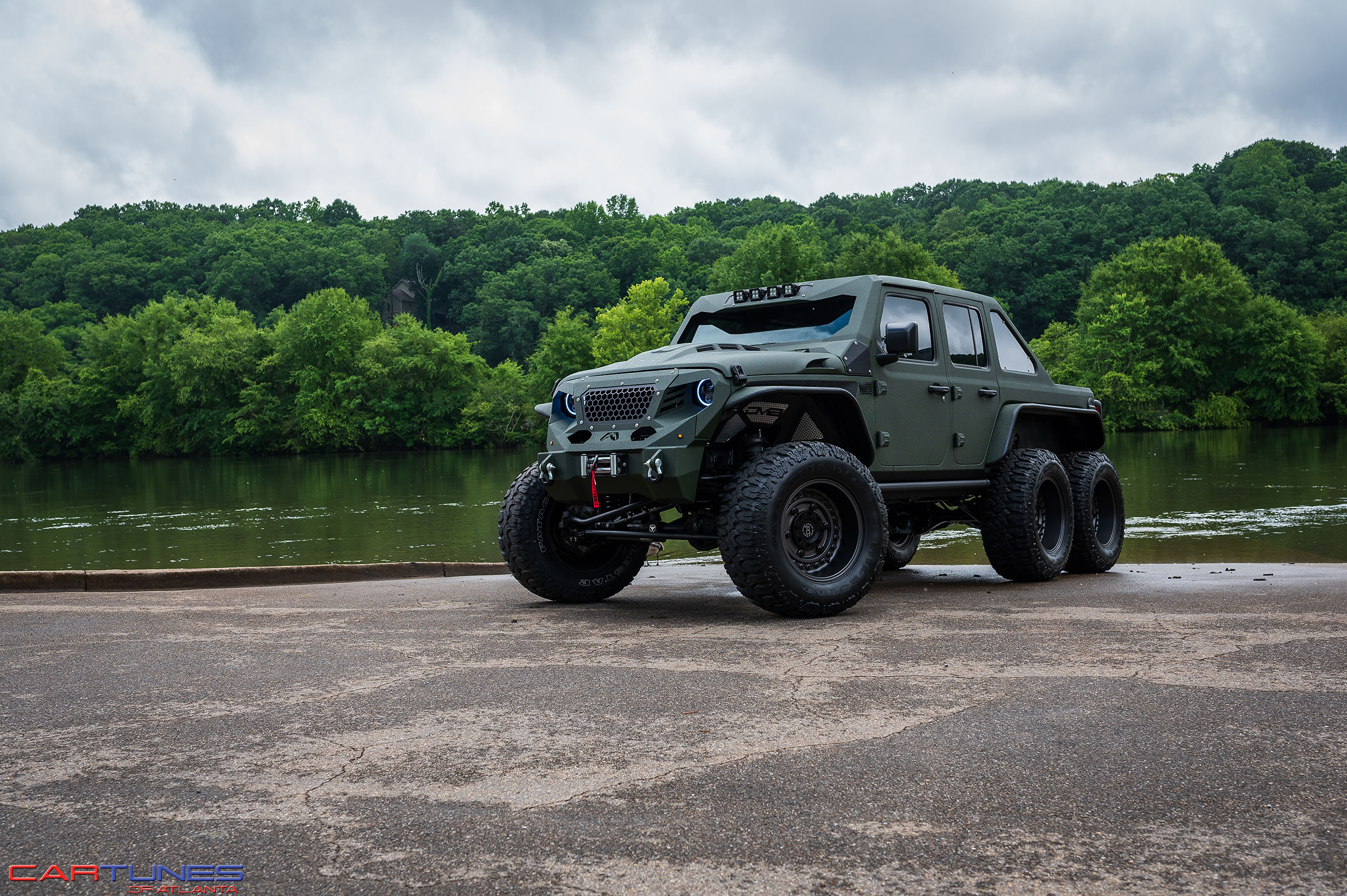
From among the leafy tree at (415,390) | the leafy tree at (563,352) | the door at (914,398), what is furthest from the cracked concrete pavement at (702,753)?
the leafy tree at (563,352)

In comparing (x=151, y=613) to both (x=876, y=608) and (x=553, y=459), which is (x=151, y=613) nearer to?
(x=553, y=459)

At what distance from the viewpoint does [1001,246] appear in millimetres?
91812

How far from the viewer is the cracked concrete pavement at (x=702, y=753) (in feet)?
9.34

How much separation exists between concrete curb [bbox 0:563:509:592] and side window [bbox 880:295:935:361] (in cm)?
499

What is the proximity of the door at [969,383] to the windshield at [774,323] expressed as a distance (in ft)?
3.97

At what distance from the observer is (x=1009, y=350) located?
9891mm

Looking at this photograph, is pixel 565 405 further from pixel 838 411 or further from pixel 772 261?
pixel 772 261

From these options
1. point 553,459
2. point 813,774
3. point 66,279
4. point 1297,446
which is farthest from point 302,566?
point 66,279

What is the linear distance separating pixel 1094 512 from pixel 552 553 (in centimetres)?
561

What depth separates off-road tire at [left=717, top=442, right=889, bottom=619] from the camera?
6.64 metres

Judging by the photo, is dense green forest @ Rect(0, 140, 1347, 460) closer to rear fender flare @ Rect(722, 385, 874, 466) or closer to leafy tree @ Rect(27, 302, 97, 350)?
leafy tree @ Rect(27, 302, 97, 350)

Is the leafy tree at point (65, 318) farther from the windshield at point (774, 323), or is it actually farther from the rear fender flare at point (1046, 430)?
the rear fender flare at point (1046, 430)

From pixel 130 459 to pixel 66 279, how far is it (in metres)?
42.6

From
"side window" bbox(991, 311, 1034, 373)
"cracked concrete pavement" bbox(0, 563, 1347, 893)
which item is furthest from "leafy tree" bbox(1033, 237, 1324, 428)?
"cracked concrete pavement" bbox(0, 563, 1347, 893)
